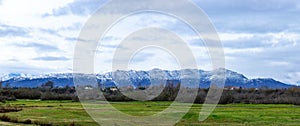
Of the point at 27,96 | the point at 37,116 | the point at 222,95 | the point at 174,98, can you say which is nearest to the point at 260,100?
the point at 222,95

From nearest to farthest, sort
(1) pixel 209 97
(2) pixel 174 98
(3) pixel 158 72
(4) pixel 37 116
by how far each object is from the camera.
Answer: (4) pixel 37 116 < (1) pixel 209 97 < (2) pixel 174 98 < (3) pixel 158 72

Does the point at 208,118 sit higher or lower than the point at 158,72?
lower

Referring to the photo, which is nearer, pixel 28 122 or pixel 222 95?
pixel 28 122

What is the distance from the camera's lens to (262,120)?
222 feet

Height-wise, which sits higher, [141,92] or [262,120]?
[141,92]

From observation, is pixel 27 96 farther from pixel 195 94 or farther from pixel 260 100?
pixel 260 100

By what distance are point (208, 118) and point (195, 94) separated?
70410 mm

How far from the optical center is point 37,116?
67.4 meters

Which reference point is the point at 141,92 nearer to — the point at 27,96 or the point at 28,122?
the point at 27,96

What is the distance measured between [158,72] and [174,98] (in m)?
18.4

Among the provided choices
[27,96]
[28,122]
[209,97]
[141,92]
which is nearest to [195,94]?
[209,97]

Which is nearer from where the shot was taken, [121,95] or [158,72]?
[121,95]

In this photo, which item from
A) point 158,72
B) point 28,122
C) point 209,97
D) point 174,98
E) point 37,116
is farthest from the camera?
point 158,72

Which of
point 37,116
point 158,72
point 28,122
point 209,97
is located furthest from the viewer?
point 158,72
